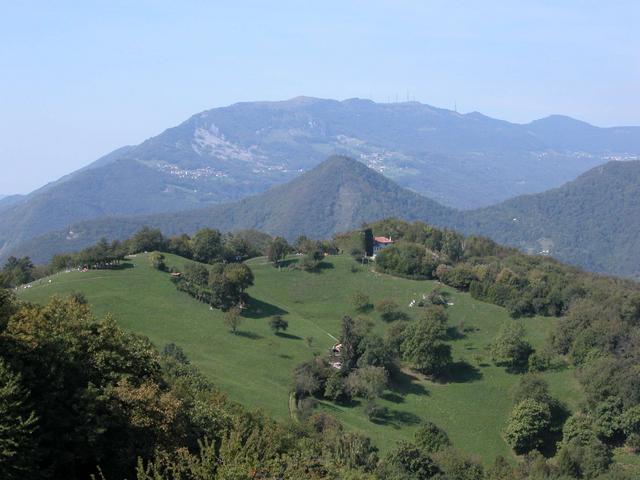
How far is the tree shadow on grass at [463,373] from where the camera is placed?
6122cm

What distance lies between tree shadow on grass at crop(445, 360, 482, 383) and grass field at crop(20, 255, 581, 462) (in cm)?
9

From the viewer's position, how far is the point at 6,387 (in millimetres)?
19672

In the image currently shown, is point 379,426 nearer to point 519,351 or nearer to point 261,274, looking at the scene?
point 519,351

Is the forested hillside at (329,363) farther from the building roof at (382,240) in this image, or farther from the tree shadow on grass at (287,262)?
the building roof at (382,240)

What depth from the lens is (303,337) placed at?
68.6 m

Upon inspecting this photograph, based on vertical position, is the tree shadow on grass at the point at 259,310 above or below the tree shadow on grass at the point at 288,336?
above

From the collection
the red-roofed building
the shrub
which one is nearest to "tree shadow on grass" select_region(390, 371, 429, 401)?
the shrub

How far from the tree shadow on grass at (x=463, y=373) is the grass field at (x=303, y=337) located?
0.28ft

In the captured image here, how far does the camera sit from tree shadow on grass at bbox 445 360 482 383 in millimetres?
61219

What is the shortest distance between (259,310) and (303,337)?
24.3 ft

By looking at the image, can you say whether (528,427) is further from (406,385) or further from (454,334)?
(454,334)

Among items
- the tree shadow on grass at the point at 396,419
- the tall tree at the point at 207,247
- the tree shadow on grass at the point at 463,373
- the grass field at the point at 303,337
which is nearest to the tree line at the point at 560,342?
the grass field at the point at 303,337

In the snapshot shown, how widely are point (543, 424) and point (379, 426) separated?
1151 cm

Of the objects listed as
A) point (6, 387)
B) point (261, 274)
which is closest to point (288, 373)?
point (261, 274)
